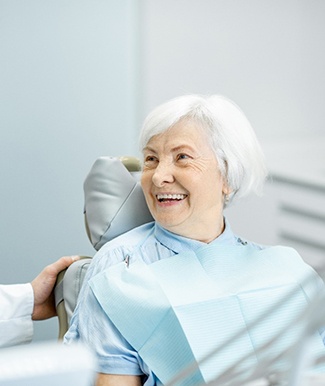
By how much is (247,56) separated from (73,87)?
71 centimetres

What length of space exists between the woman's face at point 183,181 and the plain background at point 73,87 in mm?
903

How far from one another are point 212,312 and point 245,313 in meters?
0.07

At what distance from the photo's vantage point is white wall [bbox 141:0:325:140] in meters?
2.67

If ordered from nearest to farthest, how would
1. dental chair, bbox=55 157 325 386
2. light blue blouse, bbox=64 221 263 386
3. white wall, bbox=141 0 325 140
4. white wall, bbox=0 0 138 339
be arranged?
light blue blouse, bbox=64 221 263 386
dental chair, bbox=55 157 325 386
white wall, bbox=0 0 138 339
white wall, bbox=141 0 325 140

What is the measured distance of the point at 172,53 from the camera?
2699 mm

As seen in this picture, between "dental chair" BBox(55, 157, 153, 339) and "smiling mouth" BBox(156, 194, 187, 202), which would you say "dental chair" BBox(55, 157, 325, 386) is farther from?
"smiling mouth" BBox(156, 194, 187, 202)

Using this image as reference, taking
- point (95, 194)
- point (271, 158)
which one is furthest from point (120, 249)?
point (271, 158)

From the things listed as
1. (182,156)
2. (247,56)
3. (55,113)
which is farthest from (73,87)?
(182,156)

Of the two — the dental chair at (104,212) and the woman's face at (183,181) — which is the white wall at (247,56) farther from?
the woman's face at (183,181)

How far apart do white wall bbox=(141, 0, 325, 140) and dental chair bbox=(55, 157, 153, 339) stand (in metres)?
0.79

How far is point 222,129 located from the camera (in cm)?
170

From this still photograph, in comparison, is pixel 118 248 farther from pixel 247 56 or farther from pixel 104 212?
pixel 247 56

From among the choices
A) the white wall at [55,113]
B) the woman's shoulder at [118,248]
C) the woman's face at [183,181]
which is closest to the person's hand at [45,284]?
the woman's shoulder at [118,248]

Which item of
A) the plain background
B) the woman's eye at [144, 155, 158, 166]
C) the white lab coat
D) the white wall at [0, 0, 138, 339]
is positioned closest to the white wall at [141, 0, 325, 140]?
the plain background
